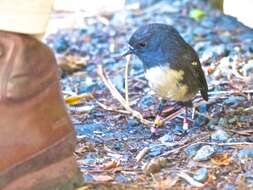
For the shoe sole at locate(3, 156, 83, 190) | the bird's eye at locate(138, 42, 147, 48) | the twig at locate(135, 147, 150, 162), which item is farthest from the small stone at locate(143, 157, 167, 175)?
the bird's eye at locate(138, 42, 147, 48)

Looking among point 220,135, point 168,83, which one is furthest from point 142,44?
point 220,135

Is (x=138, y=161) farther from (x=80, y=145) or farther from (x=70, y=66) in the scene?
(x=70, y=66)

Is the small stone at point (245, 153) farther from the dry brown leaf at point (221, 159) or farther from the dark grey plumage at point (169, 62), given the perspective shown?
the dark grey plumage at point (169, 62)

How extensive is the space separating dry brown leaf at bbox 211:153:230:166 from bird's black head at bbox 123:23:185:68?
89 centimetres

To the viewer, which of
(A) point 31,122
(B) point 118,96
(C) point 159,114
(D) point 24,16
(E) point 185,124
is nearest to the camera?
(D) point 24,16

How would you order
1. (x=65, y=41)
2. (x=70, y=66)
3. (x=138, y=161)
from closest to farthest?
(x=138, y=161), (x=70, y=66), (x=65, y=41)

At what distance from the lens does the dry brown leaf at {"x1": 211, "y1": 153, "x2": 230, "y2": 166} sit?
3.09m

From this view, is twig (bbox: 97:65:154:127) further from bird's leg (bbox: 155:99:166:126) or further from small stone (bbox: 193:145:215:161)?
small stone (bbox: 193:145:215:161)

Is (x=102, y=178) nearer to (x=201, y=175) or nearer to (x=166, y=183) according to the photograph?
(x=166, y=183)

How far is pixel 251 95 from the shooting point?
4055mm

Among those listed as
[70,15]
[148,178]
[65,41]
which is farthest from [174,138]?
[70,15]

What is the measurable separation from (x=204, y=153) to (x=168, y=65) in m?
0.83

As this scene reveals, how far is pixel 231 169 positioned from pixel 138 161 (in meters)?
0.45

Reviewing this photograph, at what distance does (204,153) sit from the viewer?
3.21 meters
